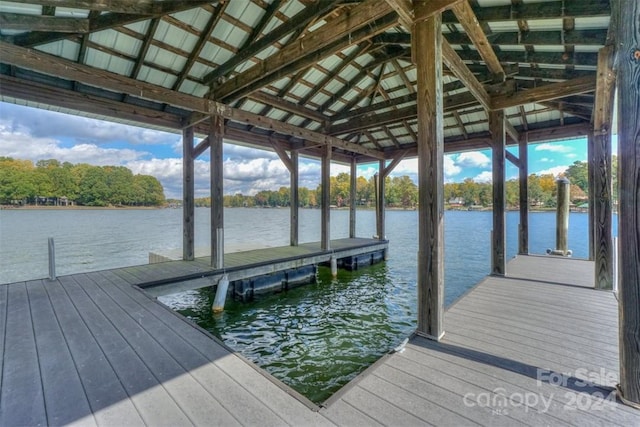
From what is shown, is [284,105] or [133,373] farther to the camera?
[284,105]

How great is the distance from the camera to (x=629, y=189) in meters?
1.70

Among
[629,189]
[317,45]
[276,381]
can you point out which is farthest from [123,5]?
[629,189]

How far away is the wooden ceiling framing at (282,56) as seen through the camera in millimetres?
3389

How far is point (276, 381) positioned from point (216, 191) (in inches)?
188

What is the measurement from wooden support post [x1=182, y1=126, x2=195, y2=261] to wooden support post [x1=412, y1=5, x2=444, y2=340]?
552 centimetres

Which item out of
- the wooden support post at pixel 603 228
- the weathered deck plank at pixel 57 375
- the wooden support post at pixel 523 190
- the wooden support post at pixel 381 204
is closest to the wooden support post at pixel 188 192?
the weathered deck plank at pixel 57 375

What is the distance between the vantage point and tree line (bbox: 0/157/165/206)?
27.1 m

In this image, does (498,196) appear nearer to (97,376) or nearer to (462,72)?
(462,72)

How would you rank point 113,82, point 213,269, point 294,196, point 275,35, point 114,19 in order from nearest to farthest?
point 114,19
point 275,35
point 113,82
point 213,269
point 294,196

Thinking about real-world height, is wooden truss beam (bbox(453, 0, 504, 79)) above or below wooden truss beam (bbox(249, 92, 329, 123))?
below

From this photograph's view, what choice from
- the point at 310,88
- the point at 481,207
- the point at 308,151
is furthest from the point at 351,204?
the point at 481,207

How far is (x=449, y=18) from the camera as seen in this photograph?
390 centimetres

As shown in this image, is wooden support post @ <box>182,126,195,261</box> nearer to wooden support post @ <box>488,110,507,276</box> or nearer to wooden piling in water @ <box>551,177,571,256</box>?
wooden support post @ <box>488,110,507,276</box>

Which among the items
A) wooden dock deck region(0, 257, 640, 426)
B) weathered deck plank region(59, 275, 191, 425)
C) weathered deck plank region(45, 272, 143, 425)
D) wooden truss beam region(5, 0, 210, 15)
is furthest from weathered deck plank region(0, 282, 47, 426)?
wooden truss beam region(5, 0, 210, 15)
